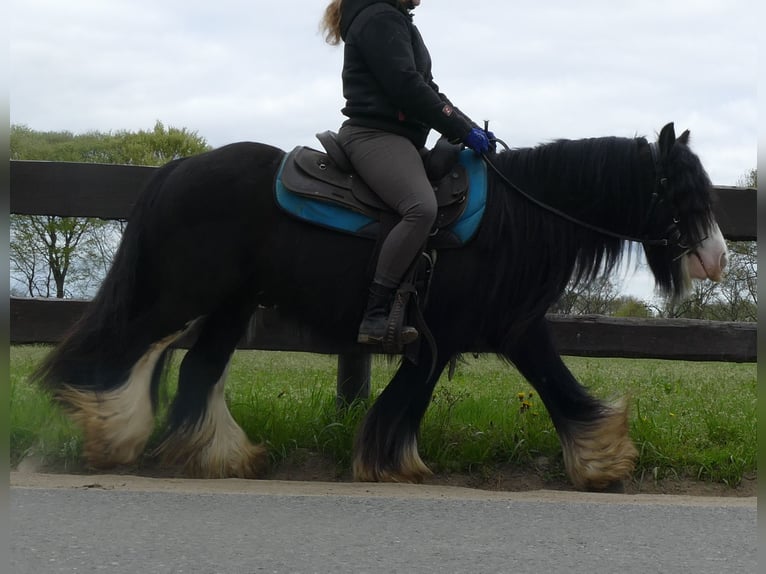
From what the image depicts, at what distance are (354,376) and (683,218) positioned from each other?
2.30m

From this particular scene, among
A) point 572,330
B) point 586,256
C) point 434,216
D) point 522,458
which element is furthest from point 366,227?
point 572,330

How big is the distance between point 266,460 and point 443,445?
0.99m

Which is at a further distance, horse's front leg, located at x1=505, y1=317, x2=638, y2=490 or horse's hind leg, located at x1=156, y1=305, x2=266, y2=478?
horse's hind leg, located at x1=156, y1=305, x2=266, y2=478

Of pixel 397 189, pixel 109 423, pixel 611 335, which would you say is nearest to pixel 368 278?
pixel 397 189

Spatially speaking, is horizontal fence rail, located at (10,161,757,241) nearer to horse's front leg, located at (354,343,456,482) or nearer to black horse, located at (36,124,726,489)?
black horse, located at (36,124,726,489)

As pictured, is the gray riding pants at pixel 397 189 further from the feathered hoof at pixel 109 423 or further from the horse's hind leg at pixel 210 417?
the feathered hoof at pixel 109 423

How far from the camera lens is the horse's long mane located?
4695mm

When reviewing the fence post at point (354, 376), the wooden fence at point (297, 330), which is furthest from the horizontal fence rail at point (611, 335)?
the fence post at point (354, 376)

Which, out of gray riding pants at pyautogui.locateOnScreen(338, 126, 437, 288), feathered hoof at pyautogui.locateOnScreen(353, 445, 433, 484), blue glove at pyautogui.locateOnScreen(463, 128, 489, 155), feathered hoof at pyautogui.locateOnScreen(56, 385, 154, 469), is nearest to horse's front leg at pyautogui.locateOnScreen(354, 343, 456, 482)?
feathered hoof at pyautogui.locateOnScreen(353, 445, 433, 484)

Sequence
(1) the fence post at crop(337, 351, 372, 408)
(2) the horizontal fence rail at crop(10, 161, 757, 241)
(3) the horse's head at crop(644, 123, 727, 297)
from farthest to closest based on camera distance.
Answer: (1) the fence post at crop(337, 351, 372, 408), (2) the horizontal fence rail at crop(10, 161, 757, 241), (3) the horse's head at crop(644, 123, 727, 297)

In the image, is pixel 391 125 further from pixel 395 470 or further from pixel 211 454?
pixel 211 454

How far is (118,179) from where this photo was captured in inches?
226

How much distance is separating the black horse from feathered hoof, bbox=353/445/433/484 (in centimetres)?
1

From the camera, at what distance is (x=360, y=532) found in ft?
10.9
